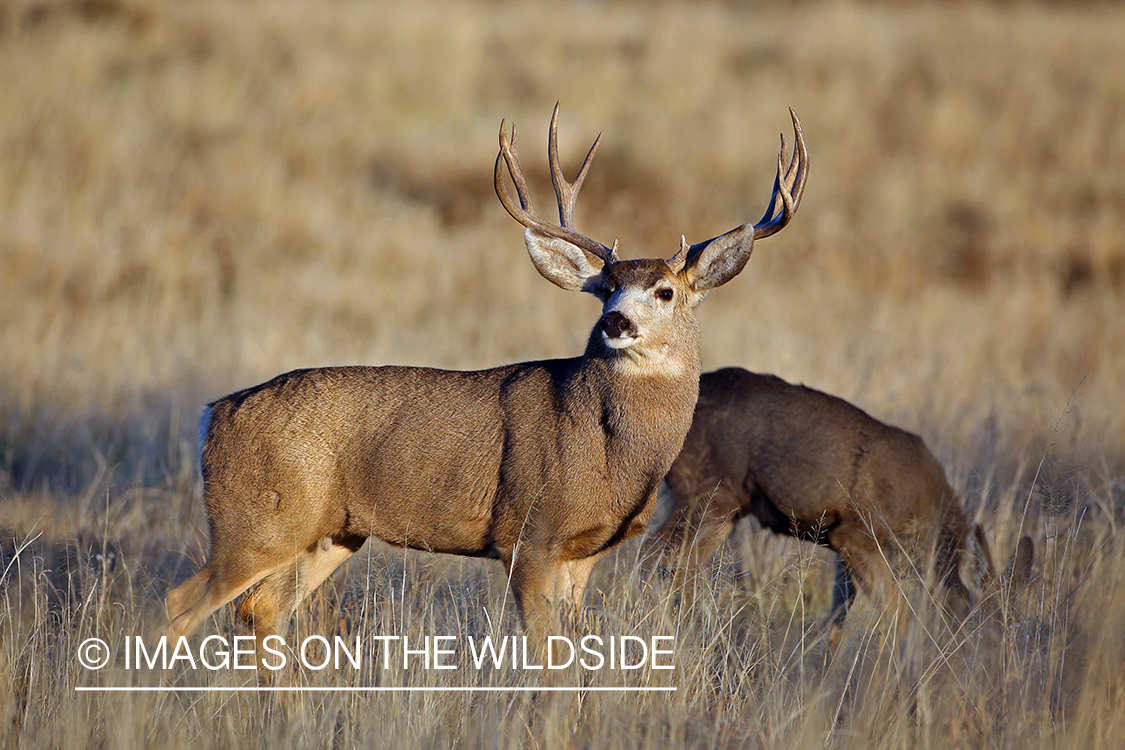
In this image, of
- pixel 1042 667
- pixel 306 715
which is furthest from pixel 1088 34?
pixel 306 715

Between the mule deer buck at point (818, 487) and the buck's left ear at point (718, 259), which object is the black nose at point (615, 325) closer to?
the buck's left ear at point (718, 259)

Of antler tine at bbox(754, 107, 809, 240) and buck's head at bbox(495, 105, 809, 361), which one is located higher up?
antler tine at bbox(754, 107, 809, 240)

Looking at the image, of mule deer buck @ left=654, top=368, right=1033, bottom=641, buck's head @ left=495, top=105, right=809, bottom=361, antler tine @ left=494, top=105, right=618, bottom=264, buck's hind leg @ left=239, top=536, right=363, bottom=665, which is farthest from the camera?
mule deer buck @ left=654, top=368, right=1033, bottom=641

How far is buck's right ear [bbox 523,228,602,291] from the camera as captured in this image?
15.6 feet

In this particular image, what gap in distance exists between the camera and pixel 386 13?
19891 millimetres

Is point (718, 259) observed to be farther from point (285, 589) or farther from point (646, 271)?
point (285, 589)

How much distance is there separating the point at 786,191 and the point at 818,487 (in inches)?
57.1

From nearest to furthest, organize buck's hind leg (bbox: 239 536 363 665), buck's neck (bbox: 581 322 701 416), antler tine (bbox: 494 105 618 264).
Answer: buck's neck (bbox: 581 322 701 416) < buck's hind leg (bbox: 239 536 363 665) < antler tine (bbox: 494 105 618 264)

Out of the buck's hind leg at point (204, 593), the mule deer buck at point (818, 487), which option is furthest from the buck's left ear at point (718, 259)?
the buck's hind leg at point (204, 593)

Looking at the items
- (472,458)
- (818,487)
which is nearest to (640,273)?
(472,458)

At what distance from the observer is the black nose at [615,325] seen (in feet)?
14.0

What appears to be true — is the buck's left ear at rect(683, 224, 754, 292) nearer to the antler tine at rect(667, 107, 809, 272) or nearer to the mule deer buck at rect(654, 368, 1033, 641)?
the antler tine at rect(667, 107, 809, 272)

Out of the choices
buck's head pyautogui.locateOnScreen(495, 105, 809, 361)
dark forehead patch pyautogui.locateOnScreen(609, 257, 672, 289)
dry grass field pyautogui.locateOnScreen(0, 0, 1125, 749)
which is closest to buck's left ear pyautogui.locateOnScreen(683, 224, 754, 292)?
buck's head pyautogui.locateOnScreen(495, 105, 809, 361)

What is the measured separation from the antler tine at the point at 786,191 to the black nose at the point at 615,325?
2.47ft
